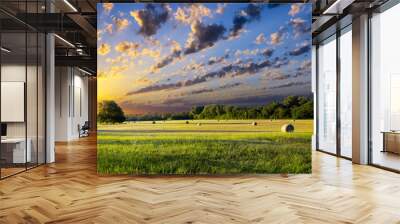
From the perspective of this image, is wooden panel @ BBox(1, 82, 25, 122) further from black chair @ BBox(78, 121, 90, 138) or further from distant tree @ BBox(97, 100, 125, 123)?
black chair @ BBox(78, 121, 90, 138)

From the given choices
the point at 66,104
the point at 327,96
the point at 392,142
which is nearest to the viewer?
the point at 392,142

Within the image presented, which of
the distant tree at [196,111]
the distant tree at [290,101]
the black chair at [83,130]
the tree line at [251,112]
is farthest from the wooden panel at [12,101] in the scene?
the black chair at [83,130]

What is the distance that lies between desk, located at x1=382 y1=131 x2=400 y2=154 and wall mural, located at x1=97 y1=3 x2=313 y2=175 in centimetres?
160

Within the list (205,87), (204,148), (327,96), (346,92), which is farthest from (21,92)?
(327,96)

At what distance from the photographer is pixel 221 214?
4.19 metres

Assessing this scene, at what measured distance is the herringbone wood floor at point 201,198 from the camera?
4.07m

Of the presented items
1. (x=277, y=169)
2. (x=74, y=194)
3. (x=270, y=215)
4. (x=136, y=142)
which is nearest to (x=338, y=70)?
(x=277, y=169)

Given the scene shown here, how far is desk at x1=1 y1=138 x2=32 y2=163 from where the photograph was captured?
639cm

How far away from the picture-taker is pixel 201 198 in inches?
195

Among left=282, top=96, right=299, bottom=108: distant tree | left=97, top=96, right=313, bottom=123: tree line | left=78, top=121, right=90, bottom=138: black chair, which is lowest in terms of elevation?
left=78, top=121, right=90, bottom=138: black chair

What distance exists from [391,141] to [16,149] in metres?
6.61

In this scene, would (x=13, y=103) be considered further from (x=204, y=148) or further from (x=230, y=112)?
(x=230, y=112)

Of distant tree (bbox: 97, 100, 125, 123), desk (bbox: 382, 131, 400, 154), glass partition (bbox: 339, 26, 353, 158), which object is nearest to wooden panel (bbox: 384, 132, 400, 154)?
desk (bbox: 382, 131, 400, 154)

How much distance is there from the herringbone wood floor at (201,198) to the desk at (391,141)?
0.52 meters
